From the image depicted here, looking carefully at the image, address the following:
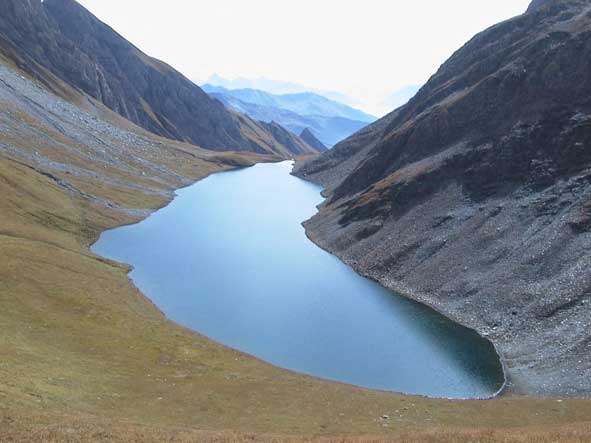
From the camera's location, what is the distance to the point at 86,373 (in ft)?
144

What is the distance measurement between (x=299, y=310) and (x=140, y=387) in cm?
3830

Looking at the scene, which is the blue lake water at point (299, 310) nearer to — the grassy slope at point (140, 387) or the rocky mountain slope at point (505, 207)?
the rocky mountain slope at point (505, 207)

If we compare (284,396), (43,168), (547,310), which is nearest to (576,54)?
(547,310)

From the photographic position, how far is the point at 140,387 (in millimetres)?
43750

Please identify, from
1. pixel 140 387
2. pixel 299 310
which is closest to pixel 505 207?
pixel 299 310

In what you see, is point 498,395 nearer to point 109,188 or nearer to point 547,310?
point 547,310

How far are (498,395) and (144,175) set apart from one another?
15113cm

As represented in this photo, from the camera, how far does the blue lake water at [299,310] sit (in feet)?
202

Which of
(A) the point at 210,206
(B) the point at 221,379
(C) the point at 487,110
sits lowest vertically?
(A) the point at 210,206

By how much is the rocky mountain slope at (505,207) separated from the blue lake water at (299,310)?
449 cm

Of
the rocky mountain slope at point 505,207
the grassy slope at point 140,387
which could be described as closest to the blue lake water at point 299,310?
the rocky mountain slope at point 505,207

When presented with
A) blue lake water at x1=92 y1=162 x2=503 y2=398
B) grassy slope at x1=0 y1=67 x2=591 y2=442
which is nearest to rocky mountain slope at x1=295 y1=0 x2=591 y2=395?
blue lake water at x1=92 y1=162 x2=503 y2=398

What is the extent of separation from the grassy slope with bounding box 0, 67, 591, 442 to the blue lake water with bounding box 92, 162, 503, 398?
23.7ft

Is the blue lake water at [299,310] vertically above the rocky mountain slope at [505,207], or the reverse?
the rocky mountain slope at [505,207]
